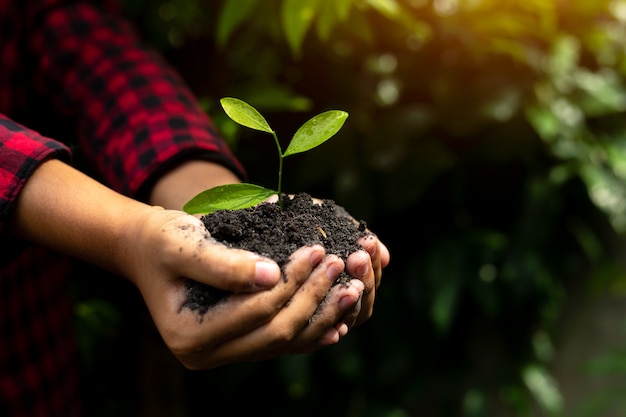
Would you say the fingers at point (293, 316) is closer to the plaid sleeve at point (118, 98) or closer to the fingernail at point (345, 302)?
the fingernail at point (345, 302)

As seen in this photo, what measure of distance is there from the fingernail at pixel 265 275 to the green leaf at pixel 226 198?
0.36 feet

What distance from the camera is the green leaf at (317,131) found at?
0.62 meters

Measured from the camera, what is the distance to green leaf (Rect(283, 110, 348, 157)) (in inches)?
24.5

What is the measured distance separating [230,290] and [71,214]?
7.6 inches

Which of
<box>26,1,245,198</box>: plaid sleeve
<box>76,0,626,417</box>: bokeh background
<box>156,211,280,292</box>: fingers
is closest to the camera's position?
<box>156,211,280,292</box>: fingers

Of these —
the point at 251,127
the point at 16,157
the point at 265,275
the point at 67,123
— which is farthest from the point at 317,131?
the point at 67,123

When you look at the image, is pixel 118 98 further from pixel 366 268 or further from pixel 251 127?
pixel 366 268

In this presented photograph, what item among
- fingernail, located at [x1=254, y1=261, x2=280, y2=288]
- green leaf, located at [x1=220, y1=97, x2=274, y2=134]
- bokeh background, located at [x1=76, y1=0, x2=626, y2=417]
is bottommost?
bokeh background, located at [x1=76, y1=0, x2=626, y2=417]

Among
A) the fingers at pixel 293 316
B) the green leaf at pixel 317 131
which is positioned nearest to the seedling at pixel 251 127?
the green leaf at pixel 317 131

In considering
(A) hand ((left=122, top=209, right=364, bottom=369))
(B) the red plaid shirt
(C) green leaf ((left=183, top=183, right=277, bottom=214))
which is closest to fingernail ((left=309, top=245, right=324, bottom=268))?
(A) hand ((left=122, top=209, right=364, bottom=369))

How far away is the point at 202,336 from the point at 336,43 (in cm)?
91

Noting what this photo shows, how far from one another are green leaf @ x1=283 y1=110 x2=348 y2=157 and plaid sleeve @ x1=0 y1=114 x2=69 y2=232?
0.81 feet

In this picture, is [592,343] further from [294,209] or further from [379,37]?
[294,209]

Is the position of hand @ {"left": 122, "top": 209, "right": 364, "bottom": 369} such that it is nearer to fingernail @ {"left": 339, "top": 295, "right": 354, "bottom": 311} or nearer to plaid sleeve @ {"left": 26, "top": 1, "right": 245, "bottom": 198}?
fingernail @ {"left": 339, "top": 295, "right": 354, "bottom": 311}
